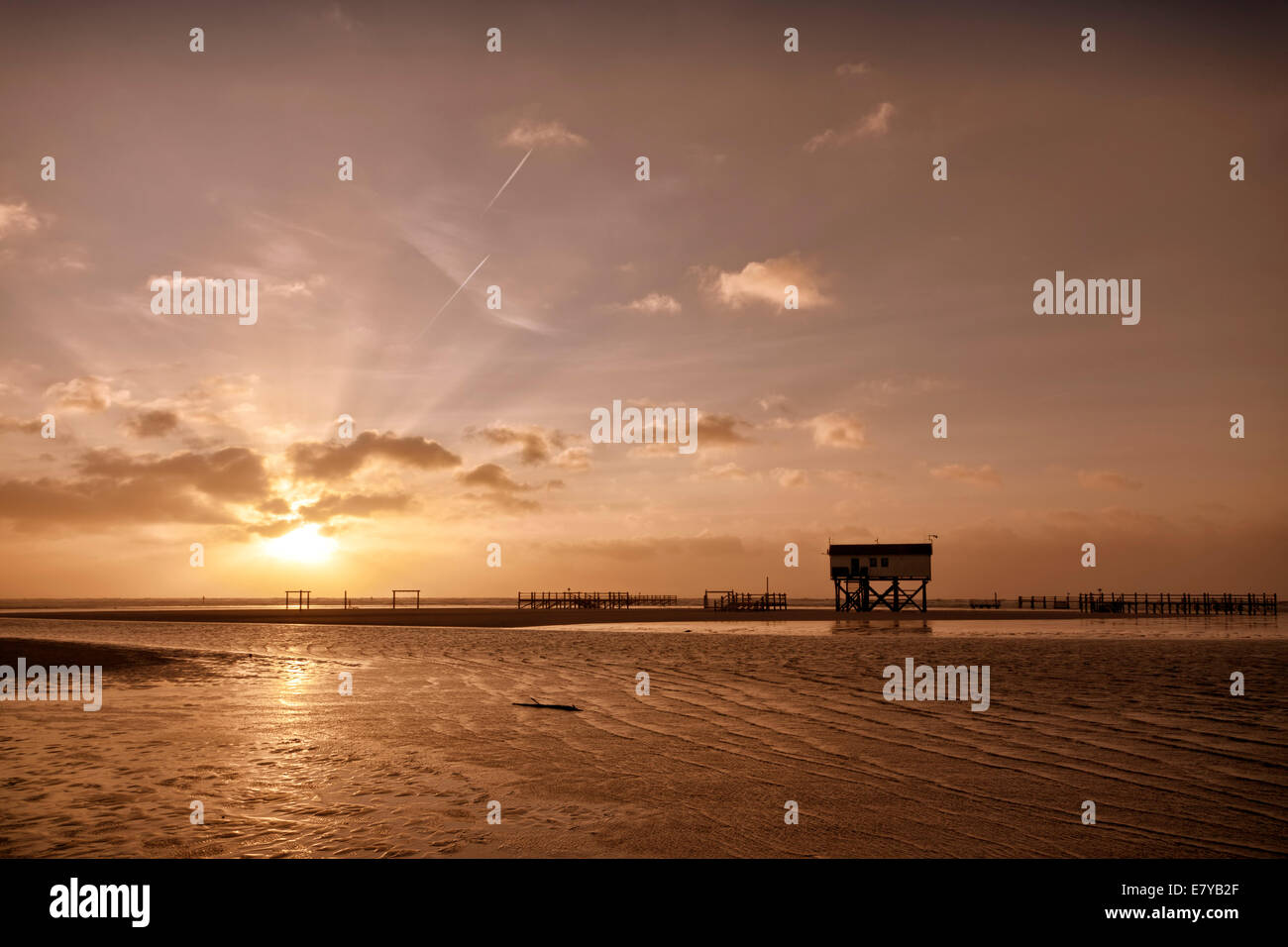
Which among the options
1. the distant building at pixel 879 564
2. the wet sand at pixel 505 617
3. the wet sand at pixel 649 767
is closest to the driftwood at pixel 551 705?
the wet sand at pixel 649 767

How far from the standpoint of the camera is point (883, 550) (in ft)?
230

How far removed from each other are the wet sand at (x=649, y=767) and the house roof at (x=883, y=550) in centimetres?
4907

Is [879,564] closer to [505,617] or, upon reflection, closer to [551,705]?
[505,617]

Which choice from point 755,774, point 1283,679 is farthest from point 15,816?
point 1283,679

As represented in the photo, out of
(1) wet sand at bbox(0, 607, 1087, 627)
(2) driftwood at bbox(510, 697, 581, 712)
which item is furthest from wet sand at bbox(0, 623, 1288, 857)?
(1) wet sand at bbox(0, 607, 1087, 627)

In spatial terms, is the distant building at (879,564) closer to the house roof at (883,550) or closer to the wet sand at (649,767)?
the house roof at (883,550)

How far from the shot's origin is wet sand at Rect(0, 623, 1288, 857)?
7.25 metres

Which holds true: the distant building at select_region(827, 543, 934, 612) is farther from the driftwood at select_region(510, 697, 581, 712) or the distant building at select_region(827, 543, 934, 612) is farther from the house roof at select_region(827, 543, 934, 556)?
the driftwood at select_region(510, 697, 581, 712)

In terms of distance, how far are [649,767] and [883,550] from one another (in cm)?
6379

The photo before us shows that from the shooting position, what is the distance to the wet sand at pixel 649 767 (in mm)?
7254

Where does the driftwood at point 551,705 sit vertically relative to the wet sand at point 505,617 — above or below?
above

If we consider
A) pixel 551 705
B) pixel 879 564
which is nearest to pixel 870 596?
pixel 879 564

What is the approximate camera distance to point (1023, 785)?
30.1 ft
